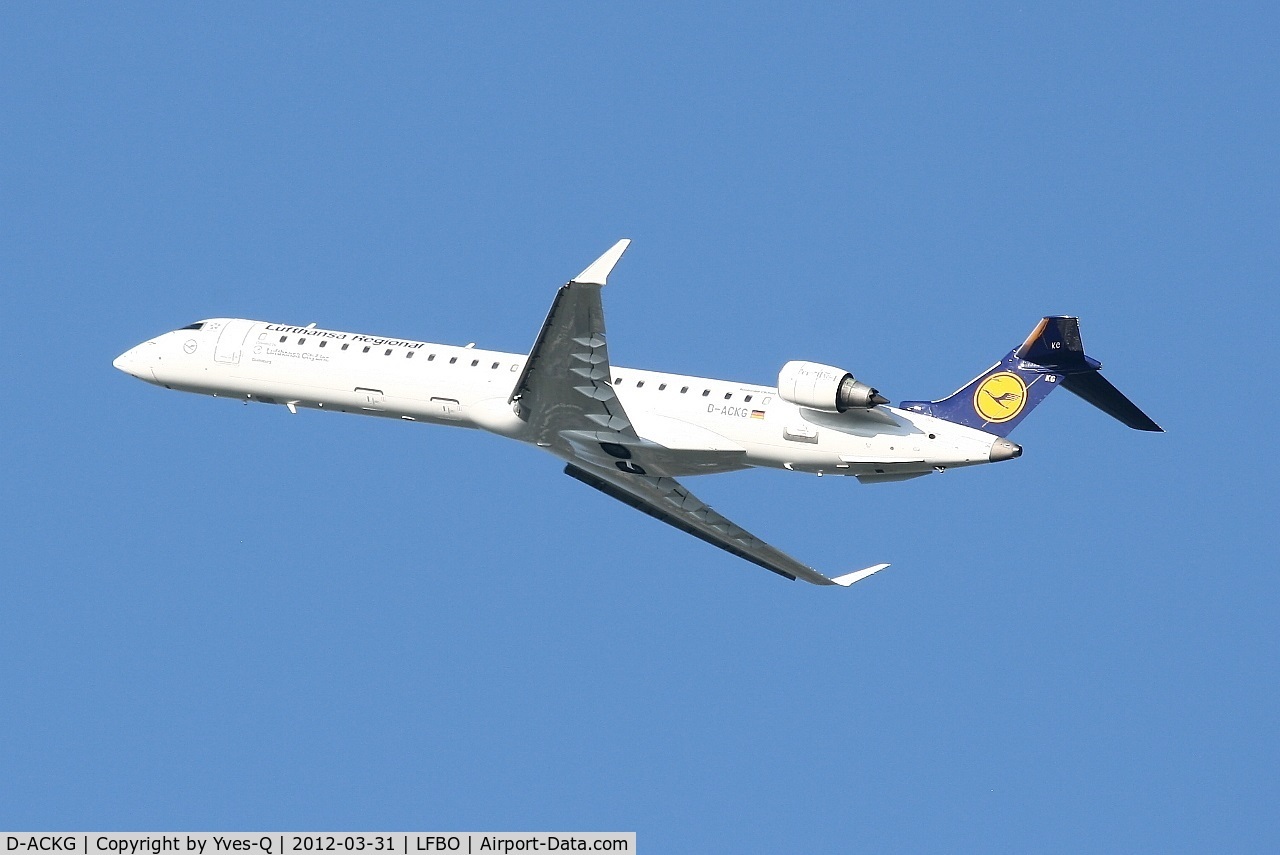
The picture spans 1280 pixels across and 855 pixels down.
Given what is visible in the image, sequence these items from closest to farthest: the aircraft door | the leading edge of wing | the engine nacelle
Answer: the engine nacelle, the leading edge of wing, the aircraft door

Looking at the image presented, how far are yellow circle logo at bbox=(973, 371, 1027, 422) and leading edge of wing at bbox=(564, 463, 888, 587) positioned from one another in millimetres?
6698

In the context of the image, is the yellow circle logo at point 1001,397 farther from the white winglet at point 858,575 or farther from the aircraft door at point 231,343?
the aircraft door at point 231,343

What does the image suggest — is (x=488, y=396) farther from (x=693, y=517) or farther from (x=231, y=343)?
(x=231, y=343)

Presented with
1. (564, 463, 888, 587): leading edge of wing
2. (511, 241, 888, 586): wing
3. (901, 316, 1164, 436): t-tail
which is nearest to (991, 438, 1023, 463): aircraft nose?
(901, 316, 1164, 436): t-tail

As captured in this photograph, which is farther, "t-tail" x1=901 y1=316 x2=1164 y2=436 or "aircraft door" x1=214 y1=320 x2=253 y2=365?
"aircraft door" x1=214 y1=320 x2=253 y2=365

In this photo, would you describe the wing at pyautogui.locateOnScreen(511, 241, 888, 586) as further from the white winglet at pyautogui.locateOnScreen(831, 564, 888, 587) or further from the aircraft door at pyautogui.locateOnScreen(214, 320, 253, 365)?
the aircraft door at pyautogui.locateOnScreen(214, 320, 253, 365)

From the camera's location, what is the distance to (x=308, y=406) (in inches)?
2014

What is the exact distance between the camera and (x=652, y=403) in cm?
4750

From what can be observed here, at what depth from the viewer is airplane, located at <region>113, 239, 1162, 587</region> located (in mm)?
44781

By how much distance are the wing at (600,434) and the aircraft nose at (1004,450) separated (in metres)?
5.64

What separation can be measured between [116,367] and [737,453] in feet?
57.1

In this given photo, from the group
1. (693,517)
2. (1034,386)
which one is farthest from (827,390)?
(693,517)

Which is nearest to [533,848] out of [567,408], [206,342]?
[567,408]

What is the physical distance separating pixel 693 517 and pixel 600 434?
560 cm
